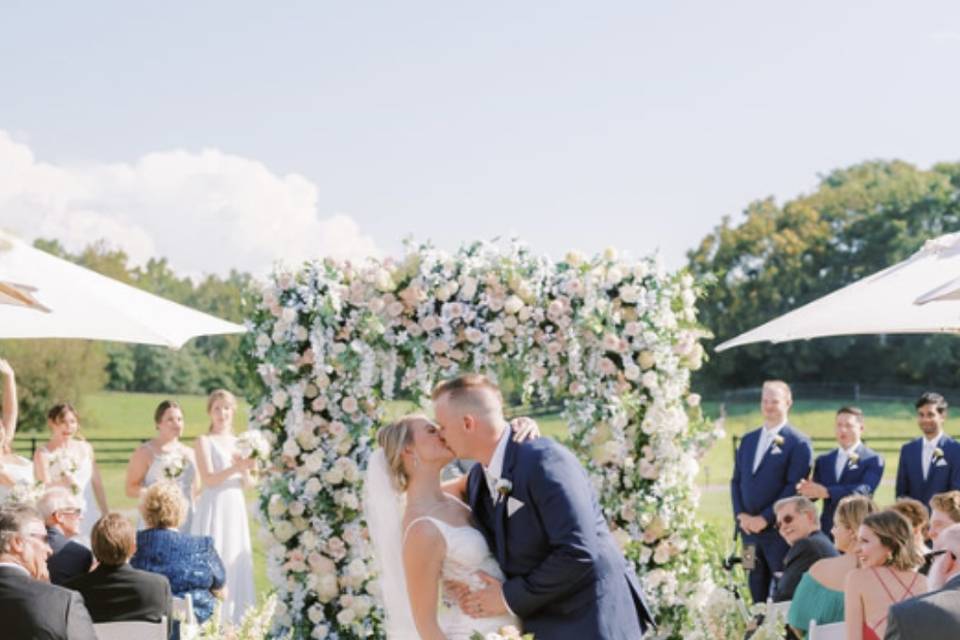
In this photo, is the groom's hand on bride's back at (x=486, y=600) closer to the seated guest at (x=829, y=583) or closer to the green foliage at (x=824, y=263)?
the seated guest at (x=829, y=583)

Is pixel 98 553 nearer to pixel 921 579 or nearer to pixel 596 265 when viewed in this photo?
pixel 921 579

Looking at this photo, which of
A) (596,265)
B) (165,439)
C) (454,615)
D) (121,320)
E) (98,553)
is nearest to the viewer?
(454,615)

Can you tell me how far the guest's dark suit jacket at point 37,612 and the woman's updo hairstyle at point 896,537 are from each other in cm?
→ 288

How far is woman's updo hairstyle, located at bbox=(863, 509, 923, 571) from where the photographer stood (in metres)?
4.67

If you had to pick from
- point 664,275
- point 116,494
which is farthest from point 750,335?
point 116,494

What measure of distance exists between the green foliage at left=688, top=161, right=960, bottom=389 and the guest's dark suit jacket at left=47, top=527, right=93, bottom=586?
130ft

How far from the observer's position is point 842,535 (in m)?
5.62

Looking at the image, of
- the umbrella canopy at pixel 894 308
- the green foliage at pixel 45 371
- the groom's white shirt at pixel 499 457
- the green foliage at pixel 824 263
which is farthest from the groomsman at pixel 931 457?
the green foliage at pixel 824 263

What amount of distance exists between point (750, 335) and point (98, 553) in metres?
3.92

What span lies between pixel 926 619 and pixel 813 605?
10.2ft

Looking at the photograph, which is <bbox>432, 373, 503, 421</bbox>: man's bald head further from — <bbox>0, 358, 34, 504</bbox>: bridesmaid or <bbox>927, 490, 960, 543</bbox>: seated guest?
<bbox>0, 358, 34, 504</bbox>: bridesmaid

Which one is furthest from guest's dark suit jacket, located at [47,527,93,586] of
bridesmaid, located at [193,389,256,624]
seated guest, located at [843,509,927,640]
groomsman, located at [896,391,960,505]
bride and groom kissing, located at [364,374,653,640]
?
groomsman, located at [896,391,960,505]

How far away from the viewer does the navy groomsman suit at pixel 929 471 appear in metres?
9.16

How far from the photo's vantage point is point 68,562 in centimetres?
566
